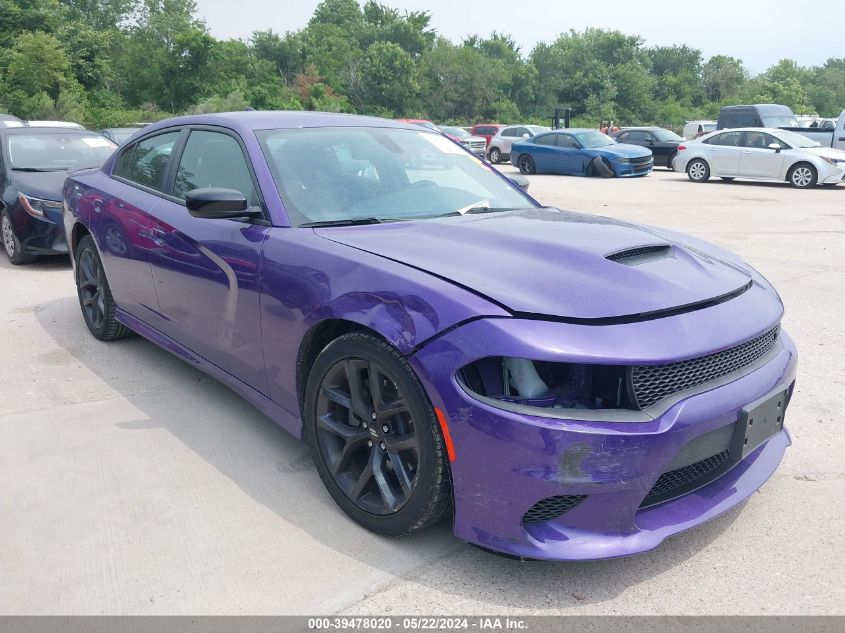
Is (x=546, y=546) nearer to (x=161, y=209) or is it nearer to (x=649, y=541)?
(x=649, y=541)

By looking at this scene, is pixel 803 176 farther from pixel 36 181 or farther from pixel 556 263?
pixel 556 263

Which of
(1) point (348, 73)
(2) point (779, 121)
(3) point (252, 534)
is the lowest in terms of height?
(3) point (252, 534)

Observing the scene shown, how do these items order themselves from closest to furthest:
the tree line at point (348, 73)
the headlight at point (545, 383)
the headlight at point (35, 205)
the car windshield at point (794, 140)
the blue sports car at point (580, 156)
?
the headlight at point (545, 383) → the headlight at point (35, 205) → the car windshield at point (794, 140) → the blue sports car at point (580, 156) → the tree line at point (348, 73)

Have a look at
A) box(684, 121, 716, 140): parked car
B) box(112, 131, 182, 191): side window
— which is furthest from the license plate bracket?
box(684, 121, 716, 140): parked car

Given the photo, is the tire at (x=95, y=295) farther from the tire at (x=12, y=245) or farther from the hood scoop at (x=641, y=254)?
the hood scoop at (x=641, y=254)

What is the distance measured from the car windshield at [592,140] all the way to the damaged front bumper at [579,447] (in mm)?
18909

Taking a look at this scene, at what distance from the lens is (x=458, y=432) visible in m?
2.32

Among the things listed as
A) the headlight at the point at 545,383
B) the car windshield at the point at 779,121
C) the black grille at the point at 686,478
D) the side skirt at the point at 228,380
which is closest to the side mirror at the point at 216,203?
the side skirt at the point at 228,380

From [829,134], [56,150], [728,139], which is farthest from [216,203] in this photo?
[829,134]

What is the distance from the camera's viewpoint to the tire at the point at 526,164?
2170cm

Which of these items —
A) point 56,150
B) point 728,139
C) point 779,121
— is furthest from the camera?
point 779,121

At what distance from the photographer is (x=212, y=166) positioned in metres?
3.85

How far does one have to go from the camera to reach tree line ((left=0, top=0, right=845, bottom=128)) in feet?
140

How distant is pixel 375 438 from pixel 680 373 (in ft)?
3.61
